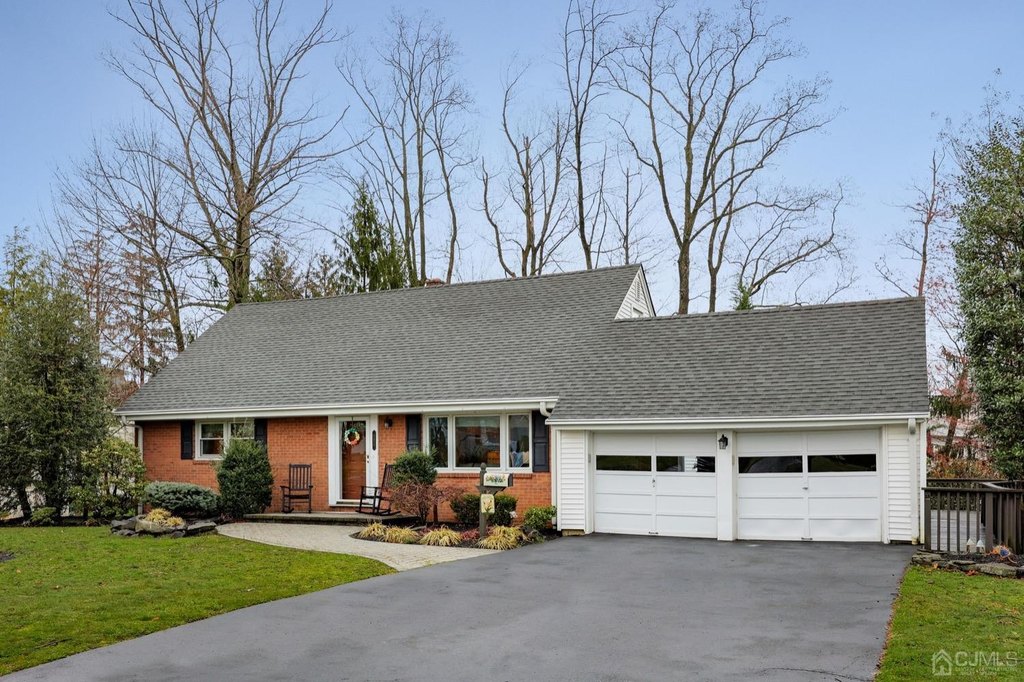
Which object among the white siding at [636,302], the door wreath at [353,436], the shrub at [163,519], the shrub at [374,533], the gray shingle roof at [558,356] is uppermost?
the white siding at [636,302]

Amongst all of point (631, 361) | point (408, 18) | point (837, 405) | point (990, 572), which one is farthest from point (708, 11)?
point (990, 572)

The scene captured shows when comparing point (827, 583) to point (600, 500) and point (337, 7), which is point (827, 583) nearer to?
point (600, 500)

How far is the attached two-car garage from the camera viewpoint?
15203mm

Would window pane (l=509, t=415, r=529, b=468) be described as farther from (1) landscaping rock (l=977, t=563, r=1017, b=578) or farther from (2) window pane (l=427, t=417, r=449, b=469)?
(1) landscaping rock (l=977, t=563, r=1017, b=578)

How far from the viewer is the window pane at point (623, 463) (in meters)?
16.8

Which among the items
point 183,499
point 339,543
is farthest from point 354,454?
point 339,543

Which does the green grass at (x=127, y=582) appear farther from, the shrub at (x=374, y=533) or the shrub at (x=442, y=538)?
the shrub at (x=442, y=538)

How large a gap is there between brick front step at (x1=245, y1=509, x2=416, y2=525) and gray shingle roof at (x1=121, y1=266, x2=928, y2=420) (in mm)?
2441

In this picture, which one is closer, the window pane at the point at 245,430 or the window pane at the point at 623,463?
the window pane at the point at 623,463

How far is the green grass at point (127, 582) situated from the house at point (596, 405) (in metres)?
4.78

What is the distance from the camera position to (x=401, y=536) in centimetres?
1600

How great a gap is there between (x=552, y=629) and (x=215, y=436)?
1494 cm

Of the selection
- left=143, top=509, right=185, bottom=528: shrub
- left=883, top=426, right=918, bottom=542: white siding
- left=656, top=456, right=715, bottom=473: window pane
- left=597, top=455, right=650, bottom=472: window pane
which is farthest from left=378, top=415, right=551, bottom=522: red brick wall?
left=883, top=426, right=918, bottom=542: white siding

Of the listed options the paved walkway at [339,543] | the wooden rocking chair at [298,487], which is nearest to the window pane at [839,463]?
the paved walkway at [339,543]
